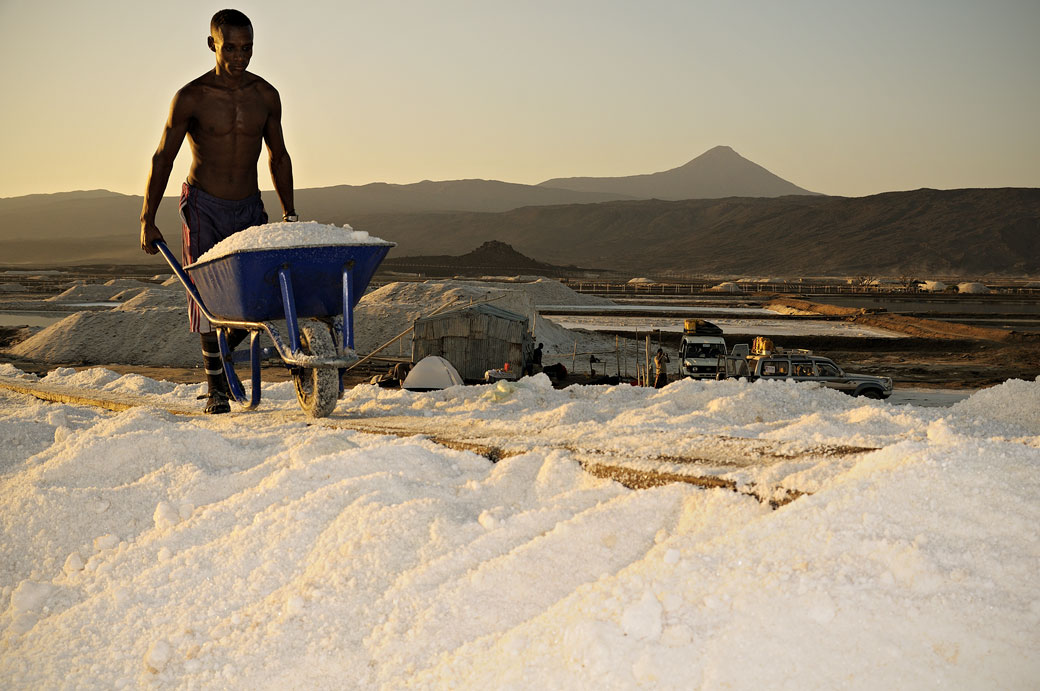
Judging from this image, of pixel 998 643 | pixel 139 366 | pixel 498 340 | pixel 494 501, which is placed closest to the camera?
pixel 998 643

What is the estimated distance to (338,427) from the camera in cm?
600

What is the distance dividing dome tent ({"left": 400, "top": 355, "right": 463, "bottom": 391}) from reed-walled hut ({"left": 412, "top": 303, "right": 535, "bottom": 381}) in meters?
5.32

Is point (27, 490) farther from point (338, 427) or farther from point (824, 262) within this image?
point (824, 262)

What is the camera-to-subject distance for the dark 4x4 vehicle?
1595 cm

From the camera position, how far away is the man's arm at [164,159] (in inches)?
271

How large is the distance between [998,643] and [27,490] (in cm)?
482

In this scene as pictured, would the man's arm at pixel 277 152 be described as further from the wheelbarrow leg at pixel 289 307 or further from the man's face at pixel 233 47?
the wheelbarrow leg at pixel 289 307

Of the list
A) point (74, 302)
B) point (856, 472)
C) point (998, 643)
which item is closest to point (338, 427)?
point (856, 472)

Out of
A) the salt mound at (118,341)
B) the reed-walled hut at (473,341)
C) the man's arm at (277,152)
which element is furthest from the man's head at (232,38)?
the salt mound at (118,341)

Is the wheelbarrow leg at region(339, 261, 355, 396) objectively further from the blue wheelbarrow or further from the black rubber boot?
the black rubber boot

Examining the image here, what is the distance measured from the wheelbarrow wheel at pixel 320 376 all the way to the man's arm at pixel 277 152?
1.20 metres

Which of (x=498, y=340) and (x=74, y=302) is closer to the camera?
(x=498, y=340)

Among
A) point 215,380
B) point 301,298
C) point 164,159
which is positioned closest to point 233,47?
point 164,159

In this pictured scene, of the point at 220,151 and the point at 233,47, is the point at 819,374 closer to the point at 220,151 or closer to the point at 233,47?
the point at 220,151
